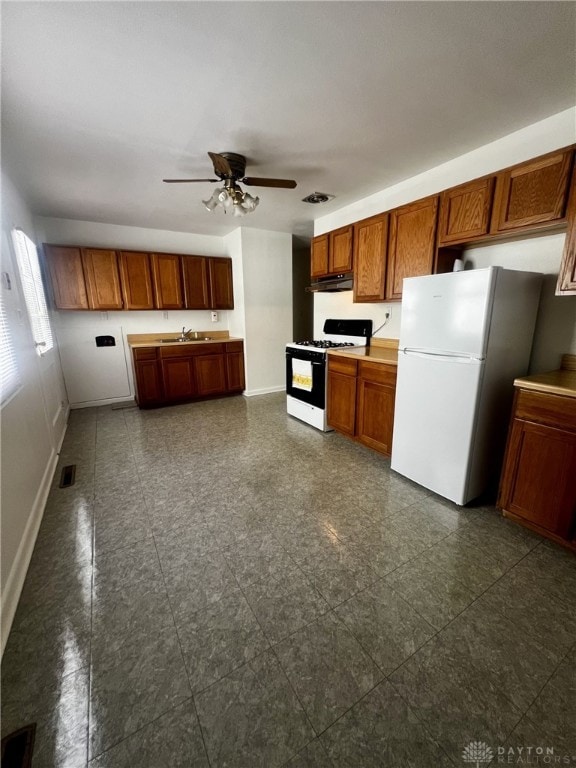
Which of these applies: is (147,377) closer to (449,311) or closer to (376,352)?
(376,352)

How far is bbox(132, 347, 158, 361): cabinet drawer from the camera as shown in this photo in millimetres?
4086

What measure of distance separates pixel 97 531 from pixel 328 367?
2417mm

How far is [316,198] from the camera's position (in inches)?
127

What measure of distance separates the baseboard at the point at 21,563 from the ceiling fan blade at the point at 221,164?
2.61m

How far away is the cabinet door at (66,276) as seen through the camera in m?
3.76

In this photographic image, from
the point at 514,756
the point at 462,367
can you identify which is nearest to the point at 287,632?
the point at 514,756

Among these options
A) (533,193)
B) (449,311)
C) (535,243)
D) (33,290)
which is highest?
(533,193)

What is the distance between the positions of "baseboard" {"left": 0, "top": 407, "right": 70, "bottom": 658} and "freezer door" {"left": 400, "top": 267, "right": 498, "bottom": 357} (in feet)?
8.99

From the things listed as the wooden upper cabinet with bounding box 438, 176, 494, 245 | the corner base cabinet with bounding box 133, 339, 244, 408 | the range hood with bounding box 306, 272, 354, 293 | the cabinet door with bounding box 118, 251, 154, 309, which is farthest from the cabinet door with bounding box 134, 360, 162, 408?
the wooden upper cabinet with bounding box 438, 176, 494, 245

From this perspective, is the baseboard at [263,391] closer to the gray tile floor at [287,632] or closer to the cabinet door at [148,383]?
the cabinet door at [148,383]

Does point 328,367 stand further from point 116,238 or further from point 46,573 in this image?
point 116,238

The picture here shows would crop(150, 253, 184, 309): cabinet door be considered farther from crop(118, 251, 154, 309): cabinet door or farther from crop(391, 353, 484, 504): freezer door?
crop(391, 353, 484, 504): freezer door

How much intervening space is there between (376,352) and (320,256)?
1.52 m

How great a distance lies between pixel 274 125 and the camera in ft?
6.50
